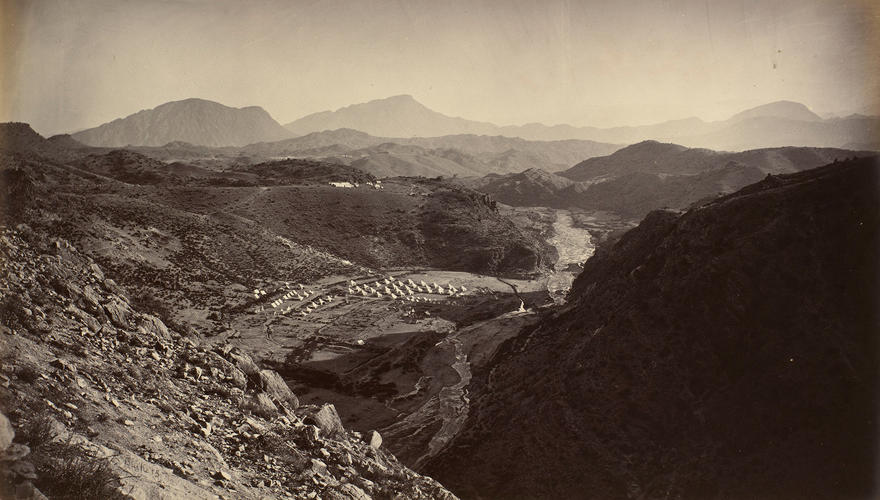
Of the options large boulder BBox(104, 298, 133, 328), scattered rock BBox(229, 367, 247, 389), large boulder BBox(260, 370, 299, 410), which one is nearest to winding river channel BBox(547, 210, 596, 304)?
large boulder BBox(260, 370, 299, 410)

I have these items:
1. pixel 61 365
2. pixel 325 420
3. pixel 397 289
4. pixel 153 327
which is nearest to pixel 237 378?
pixel 325 420

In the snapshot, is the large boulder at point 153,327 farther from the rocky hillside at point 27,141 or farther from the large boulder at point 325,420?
the rocky hillside at point 27,141

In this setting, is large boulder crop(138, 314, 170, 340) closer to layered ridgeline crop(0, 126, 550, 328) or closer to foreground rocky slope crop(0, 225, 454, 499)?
foreground rocky slope crop(0, 225, 454, 499)

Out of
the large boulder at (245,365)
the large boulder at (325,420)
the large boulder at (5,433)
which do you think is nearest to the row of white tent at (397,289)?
the large boulder at (245,365)

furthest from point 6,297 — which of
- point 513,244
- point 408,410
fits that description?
point 513,244

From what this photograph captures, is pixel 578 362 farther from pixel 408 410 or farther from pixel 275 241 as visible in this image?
pixel 275 241

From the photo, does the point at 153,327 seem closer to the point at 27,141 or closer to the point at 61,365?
the point at 61,365
